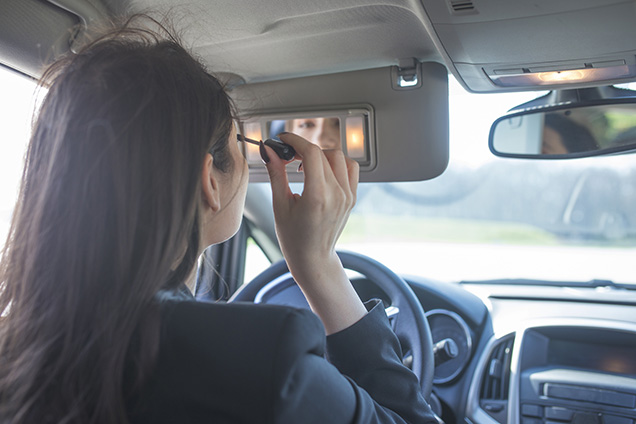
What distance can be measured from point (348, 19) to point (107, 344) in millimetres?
1203

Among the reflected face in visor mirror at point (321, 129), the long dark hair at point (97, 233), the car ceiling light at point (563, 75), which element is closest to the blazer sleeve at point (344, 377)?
the long dark hair at point (97, 233)

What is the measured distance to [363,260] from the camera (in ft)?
7.55

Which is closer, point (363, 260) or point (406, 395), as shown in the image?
point (406, 395)

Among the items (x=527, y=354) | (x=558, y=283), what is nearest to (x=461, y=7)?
(x=527, y=354)

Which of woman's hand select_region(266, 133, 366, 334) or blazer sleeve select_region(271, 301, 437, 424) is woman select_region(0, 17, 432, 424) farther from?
woman's hand select_region(266, 133, 366, 334)

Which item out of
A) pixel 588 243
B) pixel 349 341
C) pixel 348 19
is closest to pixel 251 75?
pixel 348 19

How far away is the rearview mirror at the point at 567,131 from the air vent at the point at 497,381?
2.66ft

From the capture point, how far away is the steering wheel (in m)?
2.09

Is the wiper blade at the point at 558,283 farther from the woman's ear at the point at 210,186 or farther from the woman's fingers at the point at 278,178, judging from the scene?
the woman's ear at the point at 210,186

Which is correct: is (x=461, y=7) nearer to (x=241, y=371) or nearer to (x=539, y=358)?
(x=241, y=371)

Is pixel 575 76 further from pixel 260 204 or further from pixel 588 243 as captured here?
pixel 588 243

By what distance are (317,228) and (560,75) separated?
107cm

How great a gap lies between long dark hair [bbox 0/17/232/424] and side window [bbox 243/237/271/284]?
2.13 metres

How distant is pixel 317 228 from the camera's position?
1.37 meters
